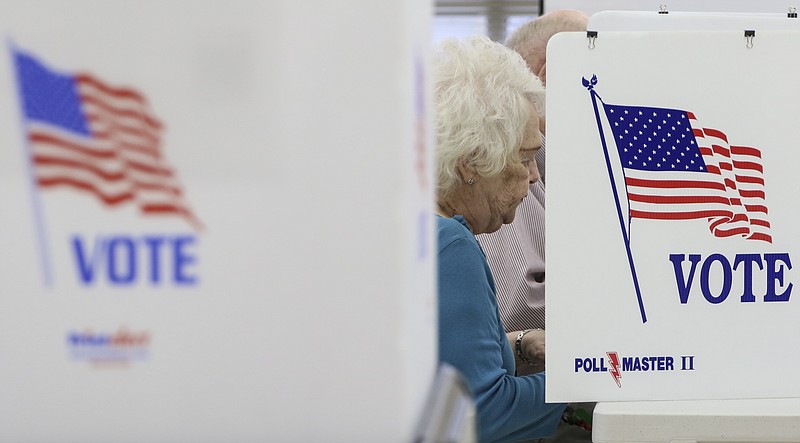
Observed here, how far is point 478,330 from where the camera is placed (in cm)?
150

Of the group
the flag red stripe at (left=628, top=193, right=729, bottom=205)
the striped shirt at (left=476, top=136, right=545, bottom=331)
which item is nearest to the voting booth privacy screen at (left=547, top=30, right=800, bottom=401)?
the flag red stripe at (left=628, top=193, right=729, bottom=205)

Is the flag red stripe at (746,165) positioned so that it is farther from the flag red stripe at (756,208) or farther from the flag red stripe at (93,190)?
the flag red stripe at (93,190)

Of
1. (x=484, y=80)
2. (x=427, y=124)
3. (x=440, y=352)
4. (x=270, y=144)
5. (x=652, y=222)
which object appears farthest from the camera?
(x=484, y=80)

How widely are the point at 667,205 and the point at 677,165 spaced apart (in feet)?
0.18

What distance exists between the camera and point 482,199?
1.75 metres

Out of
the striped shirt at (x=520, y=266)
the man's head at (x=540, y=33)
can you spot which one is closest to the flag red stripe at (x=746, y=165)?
the striped shirt at (x=520, y=266)

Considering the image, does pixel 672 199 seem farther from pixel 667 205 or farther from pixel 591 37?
pixel 591 37

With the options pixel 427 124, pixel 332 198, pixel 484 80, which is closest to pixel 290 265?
pixel 332 198

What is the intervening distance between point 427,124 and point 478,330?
91 cm

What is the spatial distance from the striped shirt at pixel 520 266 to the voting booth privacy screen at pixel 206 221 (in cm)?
158

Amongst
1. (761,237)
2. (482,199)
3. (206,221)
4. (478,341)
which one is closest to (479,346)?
(478,341)

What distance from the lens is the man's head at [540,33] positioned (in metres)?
2.85

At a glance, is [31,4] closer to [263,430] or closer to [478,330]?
[263,430]

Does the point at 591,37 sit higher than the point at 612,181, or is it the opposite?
the point at 591,37
